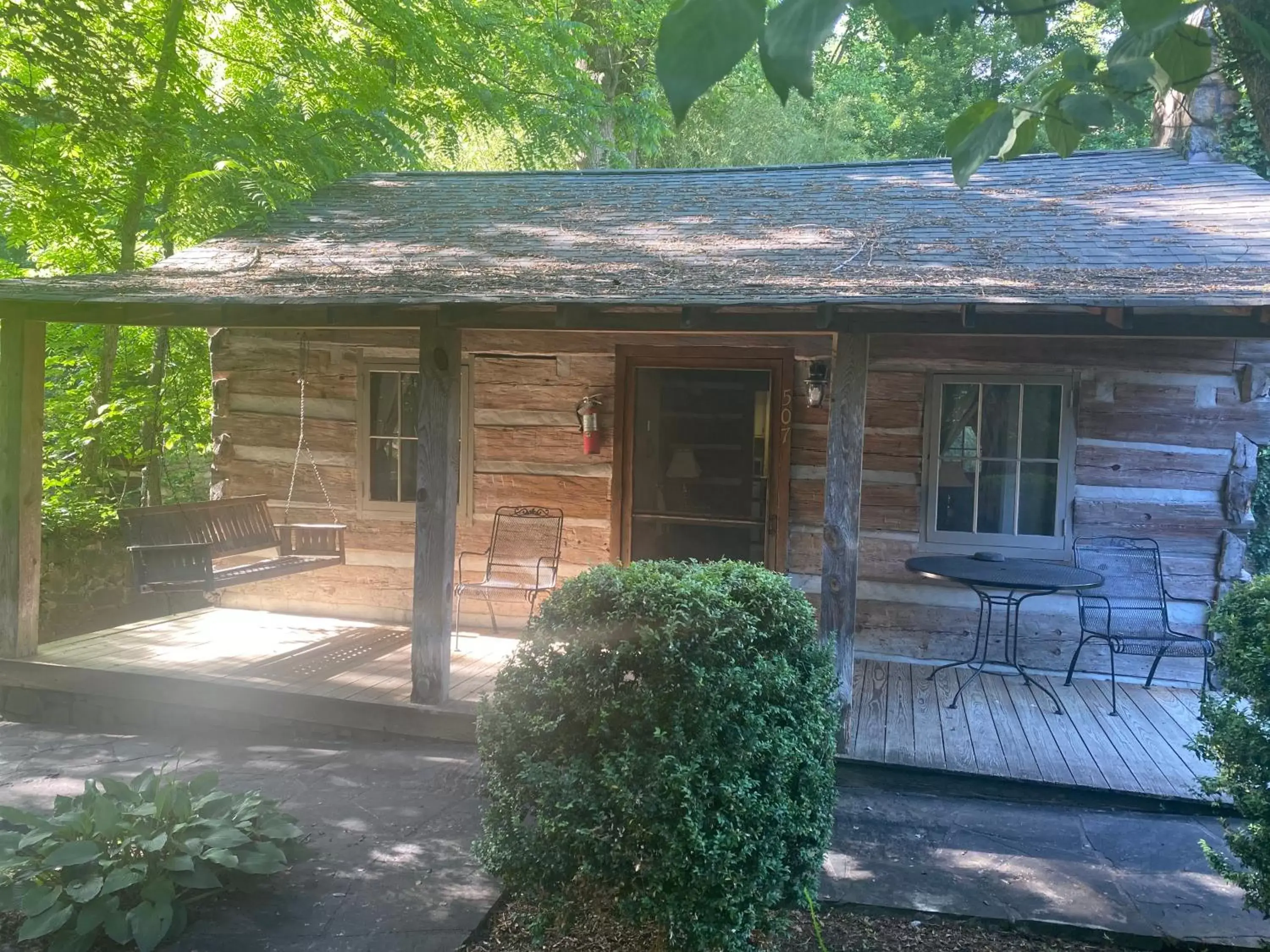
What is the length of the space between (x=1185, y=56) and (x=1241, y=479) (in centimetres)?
558

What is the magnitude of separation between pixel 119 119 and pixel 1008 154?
7.96m

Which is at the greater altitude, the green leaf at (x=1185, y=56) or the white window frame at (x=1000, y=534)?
the green leaf at (x=1185, y=56)

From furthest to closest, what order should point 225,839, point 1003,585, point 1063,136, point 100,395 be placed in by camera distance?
point 100,395 → point 1003,585 → point 225,839 → point 1063,136

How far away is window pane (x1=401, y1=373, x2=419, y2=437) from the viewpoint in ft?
24.8

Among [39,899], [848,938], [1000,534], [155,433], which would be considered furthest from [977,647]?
[155,433]

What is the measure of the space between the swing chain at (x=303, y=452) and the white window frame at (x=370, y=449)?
0.26 m

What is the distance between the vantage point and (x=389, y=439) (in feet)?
25.0

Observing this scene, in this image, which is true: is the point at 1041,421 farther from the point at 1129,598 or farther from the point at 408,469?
the point at 408,469

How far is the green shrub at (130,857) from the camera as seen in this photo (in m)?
3.15

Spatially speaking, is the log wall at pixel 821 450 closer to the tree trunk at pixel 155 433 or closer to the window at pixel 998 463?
the window at pixel 998 463

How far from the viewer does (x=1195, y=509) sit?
6336 millimetres

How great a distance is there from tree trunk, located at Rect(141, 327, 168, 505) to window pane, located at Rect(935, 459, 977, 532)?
7.95 m

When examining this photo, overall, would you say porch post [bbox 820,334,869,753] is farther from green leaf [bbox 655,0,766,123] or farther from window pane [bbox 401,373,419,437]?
green leaf [bbox 655,0,766,123]

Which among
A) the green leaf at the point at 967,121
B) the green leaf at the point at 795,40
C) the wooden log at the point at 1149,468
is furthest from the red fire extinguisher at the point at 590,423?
the green leaf at the point at 795,40
